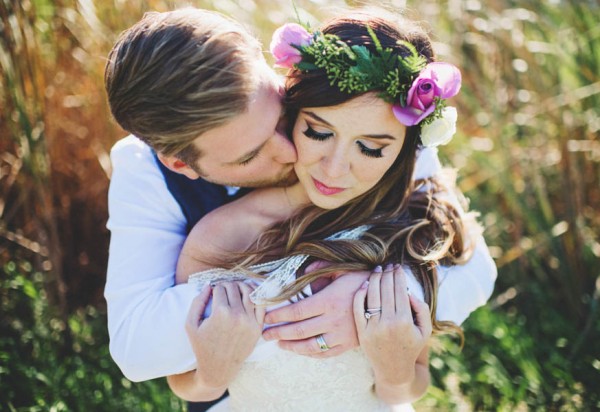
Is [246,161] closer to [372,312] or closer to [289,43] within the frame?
[289,43]

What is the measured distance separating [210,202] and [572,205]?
2.28 metres

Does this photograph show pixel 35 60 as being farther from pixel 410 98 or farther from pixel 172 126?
pixel 410 98

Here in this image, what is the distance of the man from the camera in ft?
6.41

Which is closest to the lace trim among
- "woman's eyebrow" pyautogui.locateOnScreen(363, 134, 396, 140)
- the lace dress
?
the lace dress

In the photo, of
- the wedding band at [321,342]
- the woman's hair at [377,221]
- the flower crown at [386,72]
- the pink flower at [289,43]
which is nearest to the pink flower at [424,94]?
the flower crown at [386,72]

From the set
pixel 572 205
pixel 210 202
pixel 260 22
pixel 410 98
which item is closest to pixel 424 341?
pixel 410 98

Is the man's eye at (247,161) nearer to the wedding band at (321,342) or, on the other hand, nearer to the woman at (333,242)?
the woman at (333,242)

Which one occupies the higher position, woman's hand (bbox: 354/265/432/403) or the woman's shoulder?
the woman's shoulder

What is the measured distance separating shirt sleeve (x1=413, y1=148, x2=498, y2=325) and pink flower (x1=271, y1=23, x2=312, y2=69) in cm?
66

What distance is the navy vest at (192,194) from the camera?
238 centimetres

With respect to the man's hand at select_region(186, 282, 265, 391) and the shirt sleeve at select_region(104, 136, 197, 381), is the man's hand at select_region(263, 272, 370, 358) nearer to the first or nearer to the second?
the man's hand at select_region(186, 282, 265, 391)

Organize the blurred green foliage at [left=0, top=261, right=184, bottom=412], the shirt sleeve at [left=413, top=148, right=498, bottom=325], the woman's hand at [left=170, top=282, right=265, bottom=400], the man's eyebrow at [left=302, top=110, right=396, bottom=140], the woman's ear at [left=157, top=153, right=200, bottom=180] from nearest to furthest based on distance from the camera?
the woman's hand at [left=170, top=282, right=265, bottom=400] < the man's eyebrow at [left=302, top=110, right=396, bottom=140] < the woman's ear at [left=157, top=153, right=200, bottom=180] < the shirt sleeve at [left=413, top=148, right=498, bottom=325] < the blurred green foliage at [left=0, top=261, right=184, bottom=412]

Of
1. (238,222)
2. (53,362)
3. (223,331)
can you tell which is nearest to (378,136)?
(238,222)

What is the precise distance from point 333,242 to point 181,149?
2.00 ft
